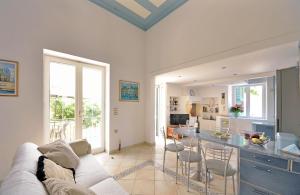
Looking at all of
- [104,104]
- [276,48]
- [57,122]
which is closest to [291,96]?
[276,48]

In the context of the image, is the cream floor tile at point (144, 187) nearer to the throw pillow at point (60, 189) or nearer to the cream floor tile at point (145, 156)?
the cream floor tile at point (145, 156)

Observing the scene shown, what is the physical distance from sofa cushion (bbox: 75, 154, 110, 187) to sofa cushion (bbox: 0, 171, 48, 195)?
790 millimetres


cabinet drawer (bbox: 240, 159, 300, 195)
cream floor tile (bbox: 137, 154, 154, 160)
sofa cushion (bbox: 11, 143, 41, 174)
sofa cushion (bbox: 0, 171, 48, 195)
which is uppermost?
sofa cushion (bbox: 0, 171, 48, 195)

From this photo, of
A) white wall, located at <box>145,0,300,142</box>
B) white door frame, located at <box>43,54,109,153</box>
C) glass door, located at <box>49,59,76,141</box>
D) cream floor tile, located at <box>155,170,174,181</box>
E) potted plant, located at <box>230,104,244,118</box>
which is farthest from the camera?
potted plant, located at <box>230,104,244,118</box>

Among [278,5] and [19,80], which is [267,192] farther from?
[19,80]

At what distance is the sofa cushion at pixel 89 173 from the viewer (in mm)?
1726

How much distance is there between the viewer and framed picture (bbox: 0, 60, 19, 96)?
7.60 feet

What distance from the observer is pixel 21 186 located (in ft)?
2.86

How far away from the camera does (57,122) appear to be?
3.14m

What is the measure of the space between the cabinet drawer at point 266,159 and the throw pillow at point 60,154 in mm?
2253

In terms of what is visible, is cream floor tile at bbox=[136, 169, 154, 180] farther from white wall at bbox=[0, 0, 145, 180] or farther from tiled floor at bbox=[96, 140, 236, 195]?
white wall at bbox=[0, 0, 145, 180]

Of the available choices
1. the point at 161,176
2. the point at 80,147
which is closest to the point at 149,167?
the point at 161,176

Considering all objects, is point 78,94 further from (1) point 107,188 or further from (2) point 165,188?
(2) point 165,188

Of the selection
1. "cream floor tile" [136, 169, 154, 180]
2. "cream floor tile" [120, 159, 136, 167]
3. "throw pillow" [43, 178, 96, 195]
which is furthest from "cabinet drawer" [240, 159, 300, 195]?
"cream floor tile" [120, 159, 136, 167]
